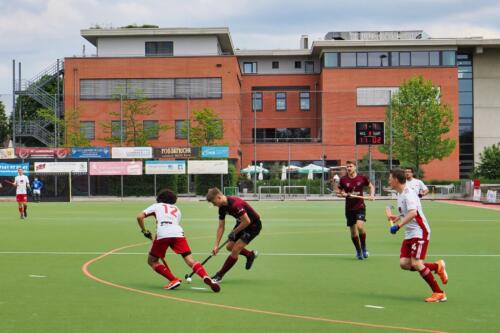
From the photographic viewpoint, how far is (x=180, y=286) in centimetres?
1109

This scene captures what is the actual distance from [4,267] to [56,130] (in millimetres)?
49261

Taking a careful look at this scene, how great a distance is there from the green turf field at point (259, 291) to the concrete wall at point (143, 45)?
170 ft

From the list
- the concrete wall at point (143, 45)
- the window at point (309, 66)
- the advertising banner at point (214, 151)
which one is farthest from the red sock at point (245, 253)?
the window at point (309, 66)

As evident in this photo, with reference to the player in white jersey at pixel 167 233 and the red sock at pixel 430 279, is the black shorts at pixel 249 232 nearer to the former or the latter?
the player in white jersey at pixel 167 233

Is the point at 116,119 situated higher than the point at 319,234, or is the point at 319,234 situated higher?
the point at 116,119

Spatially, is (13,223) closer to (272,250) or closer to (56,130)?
Answer: (272,250)

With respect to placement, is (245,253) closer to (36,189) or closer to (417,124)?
(36,189)

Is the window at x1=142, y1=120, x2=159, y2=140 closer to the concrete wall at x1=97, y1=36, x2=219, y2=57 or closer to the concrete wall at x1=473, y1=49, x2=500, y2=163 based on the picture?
the concrete wall at x1=97, y1=36, x2=219, y2=57

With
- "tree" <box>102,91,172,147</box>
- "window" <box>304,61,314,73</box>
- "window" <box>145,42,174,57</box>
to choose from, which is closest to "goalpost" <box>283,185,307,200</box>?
"tree" <box>102,91,172,147</box>

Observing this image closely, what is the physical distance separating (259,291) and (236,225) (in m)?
→ 1.08

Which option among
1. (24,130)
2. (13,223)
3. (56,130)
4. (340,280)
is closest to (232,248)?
(340,280)

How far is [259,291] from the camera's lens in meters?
10.8

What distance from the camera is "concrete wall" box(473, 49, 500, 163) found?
249ft

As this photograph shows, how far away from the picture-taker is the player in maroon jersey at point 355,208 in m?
15.0
